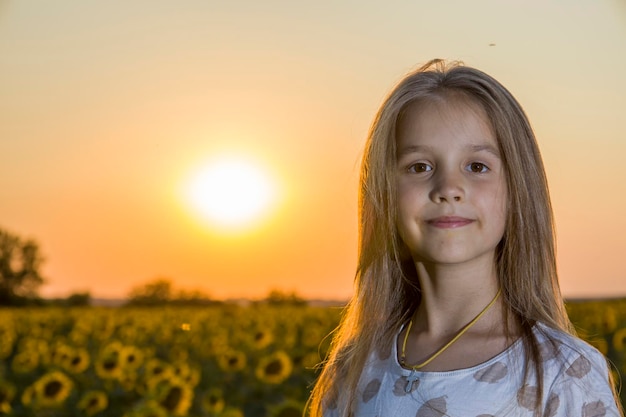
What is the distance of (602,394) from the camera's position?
98.6 inches

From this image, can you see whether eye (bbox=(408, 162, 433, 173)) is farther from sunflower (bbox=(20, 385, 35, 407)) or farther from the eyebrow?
sunflower (bbox=(20, 385, 35, 407))

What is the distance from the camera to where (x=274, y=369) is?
27.8ft

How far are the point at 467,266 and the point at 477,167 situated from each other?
9.8 inches

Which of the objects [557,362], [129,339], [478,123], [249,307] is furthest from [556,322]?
[249,307]

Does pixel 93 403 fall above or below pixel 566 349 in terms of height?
below

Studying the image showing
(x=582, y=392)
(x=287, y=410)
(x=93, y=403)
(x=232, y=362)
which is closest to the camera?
(x=582, y=392)

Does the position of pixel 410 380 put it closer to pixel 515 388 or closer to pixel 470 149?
pixel 515 388

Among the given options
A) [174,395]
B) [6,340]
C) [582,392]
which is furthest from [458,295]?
[6,340]

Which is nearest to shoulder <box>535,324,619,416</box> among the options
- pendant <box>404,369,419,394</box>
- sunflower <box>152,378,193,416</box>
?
pendant <box>404,369,419,394</box>

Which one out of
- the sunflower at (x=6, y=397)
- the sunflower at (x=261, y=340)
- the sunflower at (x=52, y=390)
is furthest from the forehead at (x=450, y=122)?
the sunflower at (x=261, y=340)

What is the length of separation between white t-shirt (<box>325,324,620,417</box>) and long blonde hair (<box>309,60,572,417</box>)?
47 millimetres

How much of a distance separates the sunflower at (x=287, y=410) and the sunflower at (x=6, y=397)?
180cm

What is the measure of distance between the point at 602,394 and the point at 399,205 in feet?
2.21

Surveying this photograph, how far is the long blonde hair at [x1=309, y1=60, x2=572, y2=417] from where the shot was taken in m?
2.76
